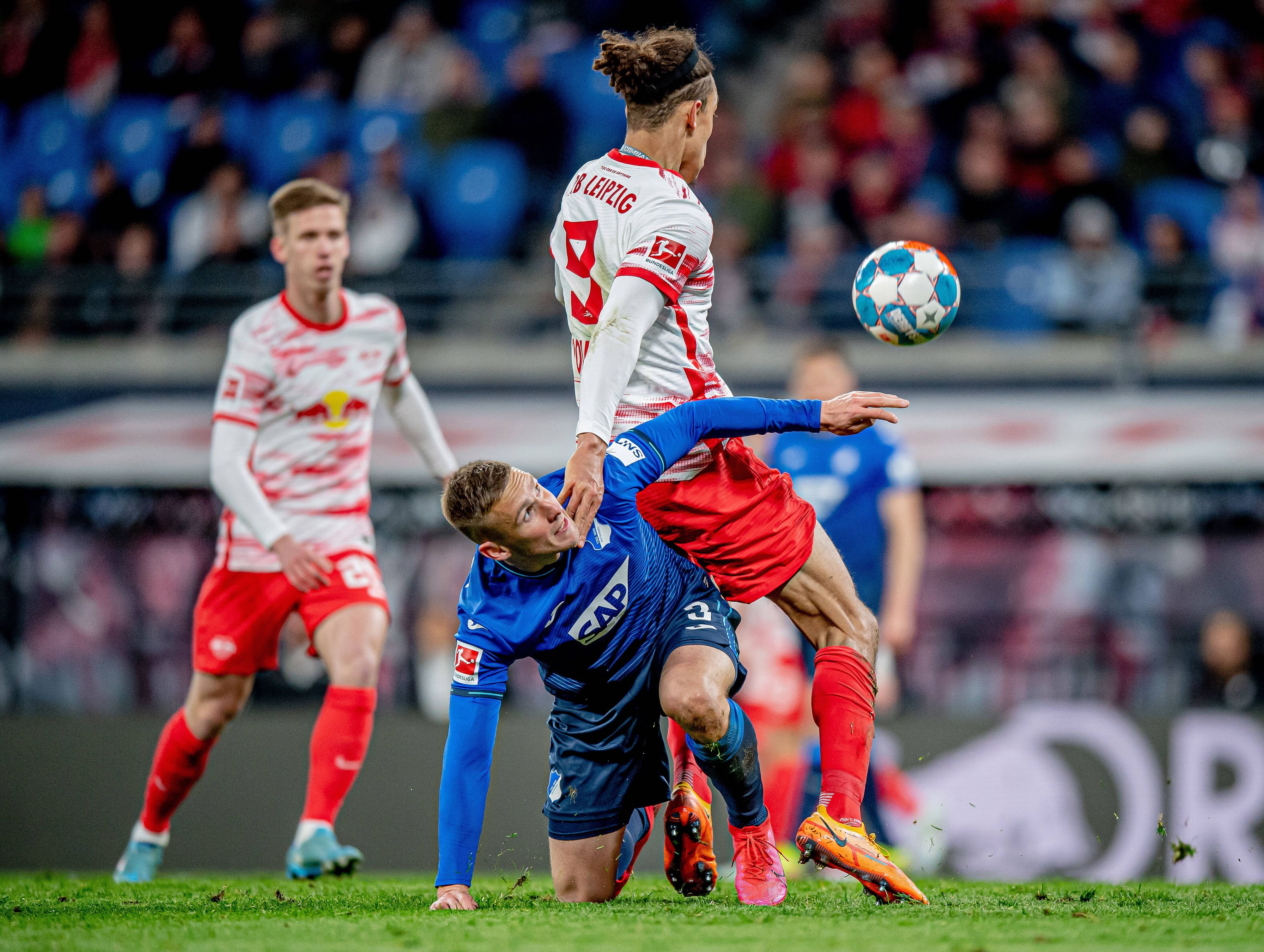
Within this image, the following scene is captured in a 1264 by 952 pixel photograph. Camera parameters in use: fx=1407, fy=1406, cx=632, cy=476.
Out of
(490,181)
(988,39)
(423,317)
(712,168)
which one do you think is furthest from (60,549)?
(988,39)

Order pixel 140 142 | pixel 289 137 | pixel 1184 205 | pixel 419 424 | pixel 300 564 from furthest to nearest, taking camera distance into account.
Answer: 1. pixel 140 142
2. pixel 289 137
3. pixel 1184 205
4. pixel 419 424
5. pixel 300 564

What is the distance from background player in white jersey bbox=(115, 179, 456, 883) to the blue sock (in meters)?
1.65

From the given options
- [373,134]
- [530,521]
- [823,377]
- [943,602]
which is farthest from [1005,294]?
[530,521]

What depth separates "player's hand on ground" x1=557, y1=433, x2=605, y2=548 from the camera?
3.70 meters

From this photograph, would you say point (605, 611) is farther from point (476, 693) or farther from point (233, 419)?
point (233, 419)

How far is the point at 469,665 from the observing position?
3.67 metres

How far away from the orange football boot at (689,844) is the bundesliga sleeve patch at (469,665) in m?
0.80

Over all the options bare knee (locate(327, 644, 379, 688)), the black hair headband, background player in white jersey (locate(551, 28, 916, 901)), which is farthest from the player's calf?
bare knee (locate(327, 644, 379, 688))

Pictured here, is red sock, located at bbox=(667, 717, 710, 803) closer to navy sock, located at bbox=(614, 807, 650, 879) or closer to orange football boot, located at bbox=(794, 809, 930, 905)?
navy sock, located at bbox=(614, 807, 650, 879)

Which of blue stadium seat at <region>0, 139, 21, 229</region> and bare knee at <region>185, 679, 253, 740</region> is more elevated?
blue stadium seat at <region>0, 139, 21, 229</region>

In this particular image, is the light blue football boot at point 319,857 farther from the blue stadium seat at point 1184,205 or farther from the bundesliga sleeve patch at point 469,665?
the blue stadium seat at point 1184,205

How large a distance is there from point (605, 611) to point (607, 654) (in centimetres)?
18

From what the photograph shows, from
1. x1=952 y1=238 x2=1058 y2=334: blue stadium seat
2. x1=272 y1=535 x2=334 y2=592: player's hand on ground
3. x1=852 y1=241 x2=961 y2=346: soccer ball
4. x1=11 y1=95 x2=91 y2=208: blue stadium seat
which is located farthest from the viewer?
x1=11 y1=95 x2=91 y2=208: blue stadium seat

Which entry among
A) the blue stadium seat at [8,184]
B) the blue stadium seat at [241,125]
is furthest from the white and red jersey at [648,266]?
A: the blue stadium seat at [8,184]
